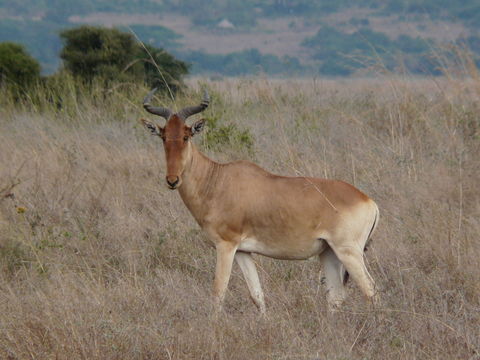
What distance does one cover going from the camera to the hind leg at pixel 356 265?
6.11 m

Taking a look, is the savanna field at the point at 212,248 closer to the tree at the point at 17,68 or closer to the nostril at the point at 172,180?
the nostril at the point at 172,180

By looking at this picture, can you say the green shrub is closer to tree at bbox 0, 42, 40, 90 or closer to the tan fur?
the tan fur

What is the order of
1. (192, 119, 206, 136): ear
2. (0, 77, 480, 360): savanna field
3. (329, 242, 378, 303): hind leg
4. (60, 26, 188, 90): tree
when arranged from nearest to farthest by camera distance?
(0, 77, 480, 360): savanna field < (329, 242, 378, 303): hind leg < (192, 119, 206, 136): ear < (60, 26, 188, 90): tree

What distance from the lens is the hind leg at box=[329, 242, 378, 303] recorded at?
241 inches

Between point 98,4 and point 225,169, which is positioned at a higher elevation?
point 225,169

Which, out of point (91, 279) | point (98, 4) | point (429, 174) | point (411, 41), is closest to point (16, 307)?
point (91, 279)

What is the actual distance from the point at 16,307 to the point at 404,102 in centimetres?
781

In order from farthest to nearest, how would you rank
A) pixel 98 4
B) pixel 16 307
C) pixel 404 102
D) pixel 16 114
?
pixel 98 4
pixel 16 114
pixel 404 102
pixel 16 307

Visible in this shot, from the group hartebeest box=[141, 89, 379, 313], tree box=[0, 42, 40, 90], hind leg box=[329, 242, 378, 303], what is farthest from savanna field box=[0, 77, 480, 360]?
tree box=[0, 42, 40, 90]

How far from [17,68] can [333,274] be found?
1193 cm

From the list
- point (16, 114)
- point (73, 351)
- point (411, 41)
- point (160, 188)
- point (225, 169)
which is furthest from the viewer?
point (411, 41)

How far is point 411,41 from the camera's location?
95.9m

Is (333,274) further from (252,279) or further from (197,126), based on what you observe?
(197,126)

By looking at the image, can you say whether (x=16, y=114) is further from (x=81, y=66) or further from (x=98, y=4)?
(x=98, y=4)
